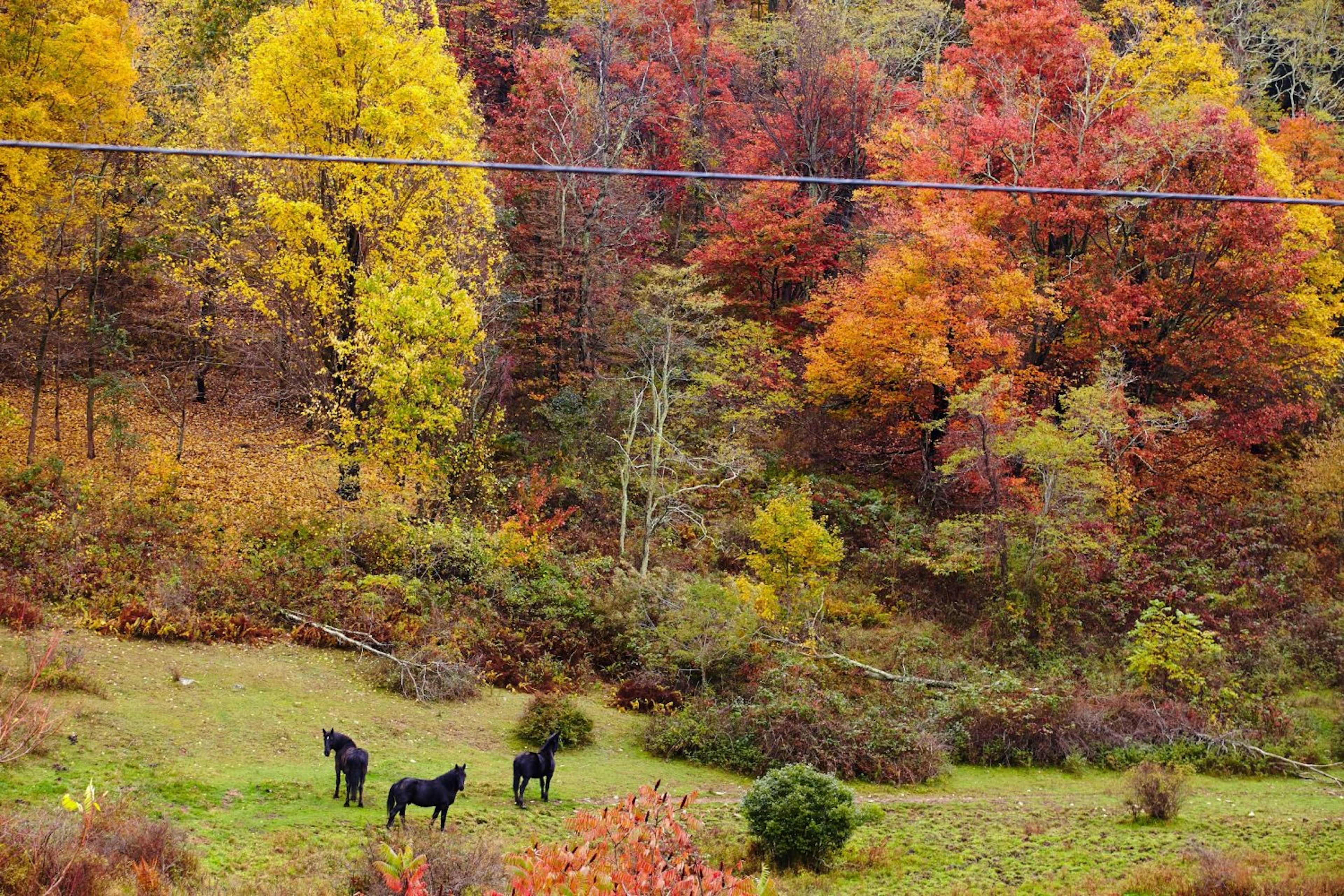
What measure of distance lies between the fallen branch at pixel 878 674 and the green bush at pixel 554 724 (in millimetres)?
3998

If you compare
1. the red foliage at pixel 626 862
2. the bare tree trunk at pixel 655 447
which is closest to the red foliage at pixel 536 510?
the bare tree trunk at pixel 655 447

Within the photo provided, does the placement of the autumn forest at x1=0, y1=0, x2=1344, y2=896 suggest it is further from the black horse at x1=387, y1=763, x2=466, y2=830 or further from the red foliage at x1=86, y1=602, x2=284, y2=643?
the black horse at x1=387, y1=763, x2=466, y2=830

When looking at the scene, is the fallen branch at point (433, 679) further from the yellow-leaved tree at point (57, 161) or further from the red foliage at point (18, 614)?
the yellow-leaved tree at point (57, 161)

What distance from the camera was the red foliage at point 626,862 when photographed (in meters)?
4.30

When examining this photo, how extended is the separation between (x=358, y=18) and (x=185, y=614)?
1084 cm

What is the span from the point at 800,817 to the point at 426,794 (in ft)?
12.8

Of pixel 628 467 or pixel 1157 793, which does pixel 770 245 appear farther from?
pixel 1157 793

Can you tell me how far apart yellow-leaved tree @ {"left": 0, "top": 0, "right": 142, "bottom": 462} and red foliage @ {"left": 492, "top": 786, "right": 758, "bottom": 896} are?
710 inches

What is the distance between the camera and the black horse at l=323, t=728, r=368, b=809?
10.4 meters

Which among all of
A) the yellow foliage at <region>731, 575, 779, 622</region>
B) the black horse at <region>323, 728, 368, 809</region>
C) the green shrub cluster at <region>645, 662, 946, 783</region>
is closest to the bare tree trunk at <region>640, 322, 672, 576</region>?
the yellow foliage at <region>731, 575, 779, 622</region>

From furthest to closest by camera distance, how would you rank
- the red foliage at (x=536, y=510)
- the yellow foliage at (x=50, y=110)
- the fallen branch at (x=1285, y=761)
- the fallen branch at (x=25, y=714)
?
1. the red foliage at (x=536, y=510)
2. the yellow foliage at (x=50, y=110)
3. the fallen branch at (x=1285, y=761)
4. the fallen branch at (x=25, y=714)

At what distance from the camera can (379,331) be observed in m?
16.9

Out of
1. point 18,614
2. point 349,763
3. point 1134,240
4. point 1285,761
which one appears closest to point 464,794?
point 349,763

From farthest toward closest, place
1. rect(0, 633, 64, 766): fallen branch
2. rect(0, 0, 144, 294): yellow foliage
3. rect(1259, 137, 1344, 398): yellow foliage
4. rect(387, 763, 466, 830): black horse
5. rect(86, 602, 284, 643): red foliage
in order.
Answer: rect(1259, 137, 1344, 398): yellow foliage
rect(0, 0, 144, 294): yellow foliage
rect(86, 602, 284, 643): red foliage
rect(387, 763, 466, 830): black horse
rect(0, 633, 64, 766): fallen branch
